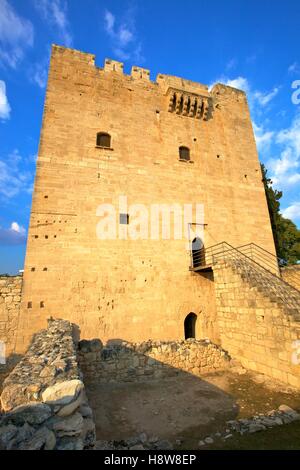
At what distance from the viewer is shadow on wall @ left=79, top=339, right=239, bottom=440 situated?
15.4 ft

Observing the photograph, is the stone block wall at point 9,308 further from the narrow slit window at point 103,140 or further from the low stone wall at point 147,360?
the narrow slit window at point 103,140

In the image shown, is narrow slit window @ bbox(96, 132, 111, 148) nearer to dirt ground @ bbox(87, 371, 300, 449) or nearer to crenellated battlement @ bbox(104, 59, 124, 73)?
crenellated battlement @ bbox(104, 59, 124, 73)

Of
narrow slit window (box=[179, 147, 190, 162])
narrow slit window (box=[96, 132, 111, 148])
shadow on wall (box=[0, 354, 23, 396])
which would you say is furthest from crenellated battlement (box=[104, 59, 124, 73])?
shadow on wall (box=[0, 354, 23, 396])

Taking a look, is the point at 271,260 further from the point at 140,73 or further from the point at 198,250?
the point at 140,73

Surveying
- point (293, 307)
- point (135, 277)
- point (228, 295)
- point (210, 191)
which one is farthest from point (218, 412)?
point (210, 191)

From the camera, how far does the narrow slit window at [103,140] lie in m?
11.3

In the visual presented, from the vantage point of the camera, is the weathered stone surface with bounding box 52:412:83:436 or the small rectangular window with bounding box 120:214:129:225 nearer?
the weathered stone surface with bounding box 52:412:83:436

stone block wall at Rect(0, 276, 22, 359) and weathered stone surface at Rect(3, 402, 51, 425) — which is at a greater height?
stone block wall at Rect(0, 276, 22, 359)

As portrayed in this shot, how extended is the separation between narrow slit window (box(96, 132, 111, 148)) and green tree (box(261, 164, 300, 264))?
44.7ft

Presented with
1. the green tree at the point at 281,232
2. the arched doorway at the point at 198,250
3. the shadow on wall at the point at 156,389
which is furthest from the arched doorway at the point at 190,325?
the green tree at the point at 281,232

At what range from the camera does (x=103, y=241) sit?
988 centimetres

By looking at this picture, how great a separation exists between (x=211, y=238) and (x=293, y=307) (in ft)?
18.4

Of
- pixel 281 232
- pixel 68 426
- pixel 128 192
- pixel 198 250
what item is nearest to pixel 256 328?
pixel 198 250

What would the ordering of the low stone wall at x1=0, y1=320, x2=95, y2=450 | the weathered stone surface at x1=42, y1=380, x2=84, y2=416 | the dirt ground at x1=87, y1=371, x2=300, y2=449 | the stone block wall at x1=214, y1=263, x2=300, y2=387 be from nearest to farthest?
the low stone wall at x1=0, y1=320, x2=95, y2=450 → the weathered stone surface at x1=42, y1=380, x2=84, y2=416 → the dirt ground at x1=87, y1=371, x2=300, y2=449 → the stone block wall at x1=214, y1=263, x2=300, y2=387
